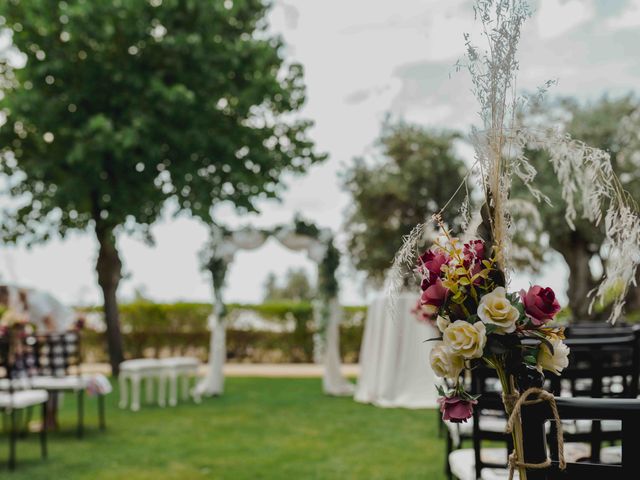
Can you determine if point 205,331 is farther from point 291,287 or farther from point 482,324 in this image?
point 291,287

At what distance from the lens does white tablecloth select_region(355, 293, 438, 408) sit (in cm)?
952

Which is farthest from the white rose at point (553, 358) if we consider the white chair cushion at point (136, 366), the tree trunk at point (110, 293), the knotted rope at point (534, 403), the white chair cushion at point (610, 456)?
the tree trunk at point (110, 293)

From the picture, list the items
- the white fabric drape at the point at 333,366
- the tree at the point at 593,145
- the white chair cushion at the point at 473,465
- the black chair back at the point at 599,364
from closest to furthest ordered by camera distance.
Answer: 1. the black chair back at the point at 599,364
2. the white chair cushion at the point at 473,465
3. the white fabric drape at the point at 333,366
4. the tree at the point at 593,145

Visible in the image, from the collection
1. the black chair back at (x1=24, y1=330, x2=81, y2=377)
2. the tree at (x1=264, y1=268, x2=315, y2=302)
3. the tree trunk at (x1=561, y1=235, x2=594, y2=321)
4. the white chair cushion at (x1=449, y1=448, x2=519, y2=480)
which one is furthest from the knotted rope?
the tree at (x1=264, y1=268, x2=315, y2=302)

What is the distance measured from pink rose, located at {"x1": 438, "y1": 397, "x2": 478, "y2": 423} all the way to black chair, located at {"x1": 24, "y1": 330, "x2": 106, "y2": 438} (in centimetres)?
588

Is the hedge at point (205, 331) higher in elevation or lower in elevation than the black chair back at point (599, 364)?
lower

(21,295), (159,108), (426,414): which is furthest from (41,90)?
(426,414)

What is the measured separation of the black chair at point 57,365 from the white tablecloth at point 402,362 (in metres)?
3.75

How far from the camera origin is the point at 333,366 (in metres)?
11.4

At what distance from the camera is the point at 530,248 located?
1800 centimetres

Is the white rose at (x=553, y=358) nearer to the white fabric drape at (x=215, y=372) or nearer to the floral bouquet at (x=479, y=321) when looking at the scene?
the floral bouquet at (x=479, y=321)

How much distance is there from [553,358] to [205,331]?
16.0 meters

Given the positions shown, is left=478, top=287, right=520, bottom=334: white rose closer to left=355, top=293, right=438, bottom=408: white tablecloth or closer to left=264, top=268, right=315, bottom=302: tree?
left=355, top=293, right=438, bottom=408: white tablecloth

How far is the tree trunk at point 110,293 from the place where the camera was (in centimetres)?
1470
